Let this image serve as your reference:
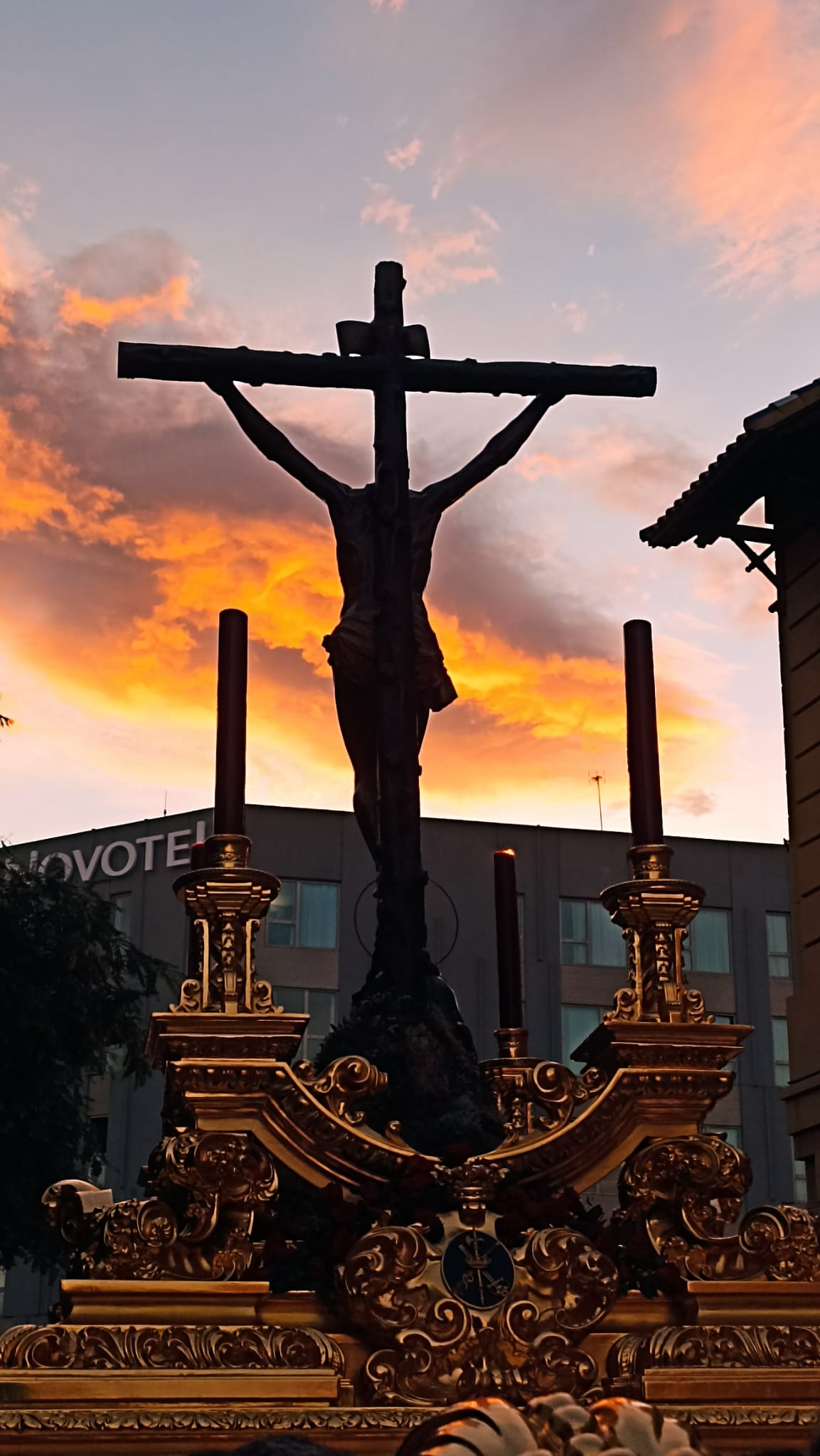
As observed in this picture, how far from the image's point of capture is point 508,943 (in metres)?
6.41

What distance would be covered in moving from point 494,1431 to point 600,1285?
3.19m

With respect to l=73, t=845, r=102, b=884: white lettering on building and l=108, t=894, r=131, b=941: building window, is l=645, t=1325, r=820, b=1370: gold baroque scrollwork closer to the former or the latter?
l=108, t=894, r=131, b=941: building window

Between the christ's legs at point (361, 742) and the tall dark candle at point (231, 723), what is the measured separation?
1117 millimetres

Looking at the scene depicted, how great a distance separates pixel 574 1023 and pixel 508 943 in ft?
105

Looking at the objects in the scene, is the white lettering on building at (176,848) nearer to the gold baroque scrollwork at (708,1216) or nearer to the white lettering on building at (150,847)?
the white lettering on building at (150,847)

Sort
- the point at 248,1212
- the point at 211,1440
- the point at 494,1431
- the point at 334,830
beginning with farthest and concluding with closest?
the point at 334,830
the point at 248,1212
the point at 211,1440
the point at 494,1431

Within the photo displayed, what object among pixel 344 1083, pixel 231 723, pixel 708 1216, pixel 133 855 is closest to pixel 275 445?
pixel 231 723

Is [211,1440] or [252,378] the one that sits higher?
[252,378]

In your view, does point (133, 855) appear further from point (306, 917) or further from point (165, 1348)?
point (165, 1348)

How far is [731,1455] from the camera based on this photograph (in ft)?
15.1

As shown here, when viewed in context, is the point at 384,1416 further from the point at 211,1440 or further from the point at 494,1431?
the point at 494,1431

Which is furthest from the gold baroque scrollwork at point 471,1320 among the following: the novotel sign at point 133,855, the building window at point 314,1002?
the novotel sign at point 133,855

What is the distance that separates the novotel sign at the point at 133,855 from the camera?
1519 inches

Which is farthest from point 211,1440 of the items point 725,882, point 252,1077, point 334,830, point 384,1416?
point 725,882
